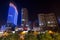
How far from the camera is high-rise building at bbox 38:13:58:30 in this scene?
1.70m

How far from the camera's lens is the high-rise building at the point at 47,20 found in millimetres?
1695

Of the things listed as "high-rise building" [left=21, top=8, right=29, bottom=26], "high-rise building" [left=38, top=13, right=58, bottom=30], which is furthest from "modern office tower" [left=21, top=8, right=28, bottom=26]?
"high-rise building" [left=38, top=13, right=58, bottom=30]

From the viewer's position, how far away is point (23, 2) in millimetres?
1754

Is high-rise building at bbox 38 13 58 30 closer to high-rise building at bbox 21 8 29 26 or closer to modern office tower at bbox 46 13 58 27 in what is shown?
modern office tower at bbox 46 13 58 27

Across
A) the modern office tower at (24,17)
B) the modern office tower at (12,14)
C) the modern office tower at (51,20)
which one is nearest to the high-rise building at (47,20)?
the modern office tower at (51,20)

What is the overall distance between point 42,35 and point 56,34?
0.50 feet

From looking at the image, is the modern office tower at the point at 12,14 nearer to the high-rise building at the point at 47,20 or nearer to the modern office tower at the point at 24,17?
the modern office tower at the point at 24,17

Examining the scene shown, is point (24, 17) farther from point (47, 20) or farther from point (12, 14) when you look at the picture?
point (47, 20)

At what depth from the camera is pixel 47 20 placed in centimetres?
171

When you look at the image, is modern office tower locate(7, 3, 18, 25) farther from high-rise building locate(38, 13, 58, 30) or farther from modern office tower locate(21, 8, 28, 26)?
high-rise building locate(38, 13, 58, 30)

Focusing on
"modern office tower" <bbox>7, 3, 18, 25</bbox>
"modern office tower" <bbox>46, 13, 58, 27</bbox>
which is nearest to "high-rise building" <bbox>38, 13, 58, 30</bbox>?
"modern office tower" <bbox>46, 13, 58, 27</bbox>

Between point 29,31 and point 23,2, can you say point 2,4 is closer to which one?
point 23,2

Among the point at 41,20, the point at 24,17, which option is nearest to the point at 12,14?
the point at 24,17

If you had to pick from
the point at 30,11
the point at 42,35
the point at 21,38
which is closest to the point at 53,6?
the point at 30,11
